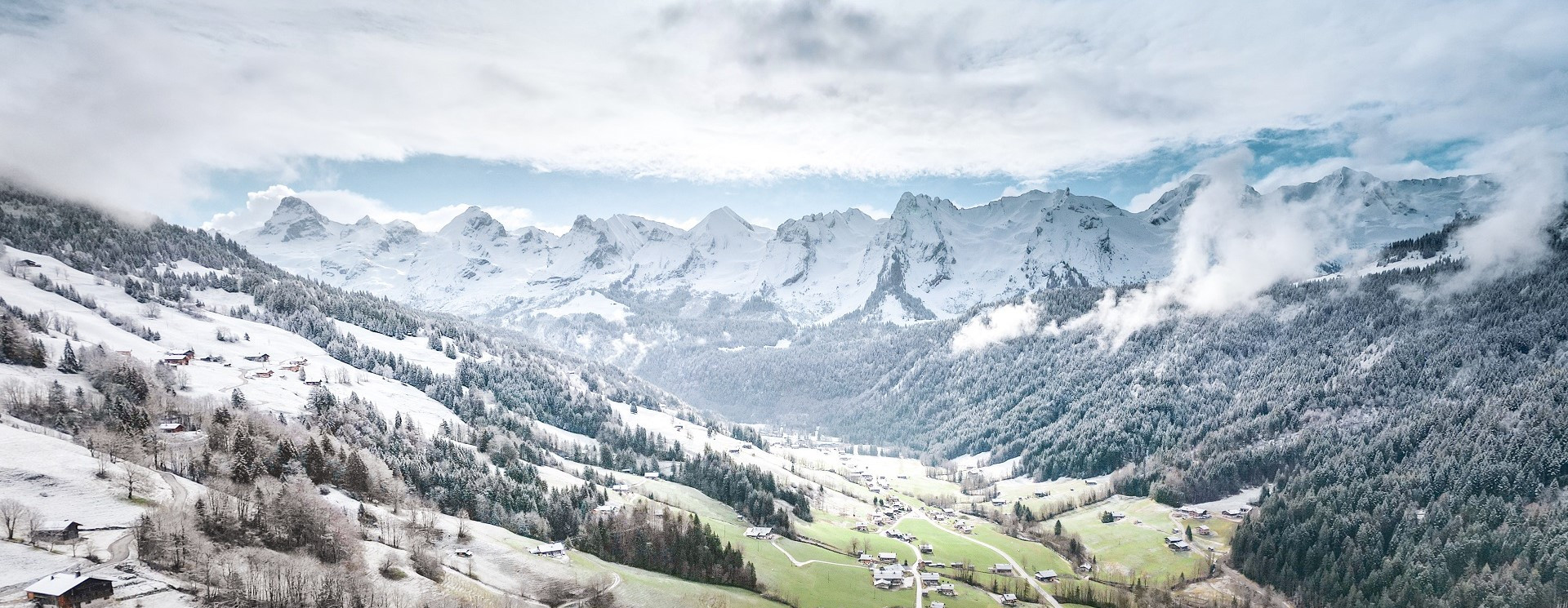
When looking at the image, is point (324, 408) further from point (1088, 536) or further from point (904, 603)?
point (1088, 536)

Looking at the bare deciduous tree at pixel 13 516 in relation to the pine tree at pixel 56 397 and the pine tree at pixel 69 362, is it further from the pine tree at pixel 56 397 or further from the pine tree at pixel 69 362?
the pine tree at pixel 69 362

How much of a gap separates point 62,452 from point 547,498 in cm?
6620

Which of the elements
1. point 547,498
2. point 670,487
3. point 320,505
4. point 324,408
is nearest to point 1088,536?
point 670,487

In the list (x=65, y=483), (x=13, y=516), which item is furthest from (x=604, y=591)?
(x=65, y=483)

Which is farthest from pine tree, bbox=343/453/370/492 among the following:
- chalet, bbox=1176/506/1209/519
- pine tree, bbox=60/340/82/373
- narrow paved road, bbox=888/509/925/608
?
chalet, bbox=1176/506/1209/519

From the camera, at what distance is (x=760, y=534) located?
156 m

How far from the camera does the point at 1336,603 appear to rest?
138 metres

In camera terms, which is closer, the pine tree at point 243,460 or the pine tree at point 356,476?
the pine tree at point 243,460

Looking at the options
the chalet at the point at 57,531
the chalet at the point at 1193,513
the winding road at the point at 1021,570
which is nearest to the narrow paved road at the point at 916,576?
the winding road at the point at 1021,570

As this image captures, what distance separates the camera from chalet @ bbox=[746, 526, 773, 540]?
156 m

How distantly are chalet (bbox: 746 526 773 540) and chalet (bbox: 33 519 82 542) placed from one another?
105m

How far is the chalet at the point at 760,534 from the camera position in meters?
156

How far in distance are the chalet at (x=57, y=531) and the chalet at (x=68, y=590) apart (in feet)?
30.0

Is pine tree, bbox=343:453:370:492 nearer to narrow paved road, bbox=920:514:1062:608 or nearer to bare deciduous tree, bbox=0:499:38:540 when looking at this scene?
bare deciduous tree, bbox=0:499:38:540
